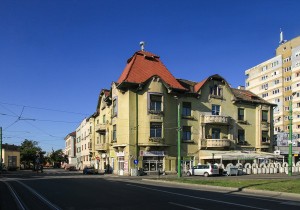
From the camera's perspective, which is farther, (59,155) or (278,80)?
(59,155)

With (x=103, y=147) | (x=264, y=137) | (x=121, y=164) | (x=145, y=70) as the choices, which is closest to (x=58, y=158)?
(x=103, y=147)

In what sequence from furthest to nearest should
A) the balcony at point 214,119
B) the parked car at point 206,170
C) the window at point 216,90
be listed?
the window at point 216,90
the balcony at point 214,119
the parked car at point 206,170

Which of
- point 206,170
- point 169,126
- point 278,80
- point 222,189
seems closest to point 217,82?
point 169,126

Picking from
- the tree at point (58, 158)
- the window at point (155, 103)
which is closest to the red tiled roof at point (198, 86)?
the window at point (155, 103)

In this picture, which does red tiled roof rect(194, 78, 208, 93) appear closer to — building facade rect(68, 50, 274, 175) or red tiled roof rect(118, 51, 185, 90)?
building facade rect(68, 50, 274, 175)

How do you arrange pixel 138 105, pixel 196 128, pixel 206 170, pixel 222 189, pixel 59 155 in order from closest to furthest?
pixel 222 189 < pixel 206 170 < pixel 138 105 < pixel 196 128 < pixel 59 155

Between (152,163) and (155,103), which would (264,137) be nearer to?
(155,103)

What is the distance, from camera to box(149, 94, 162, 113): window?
5260 cm

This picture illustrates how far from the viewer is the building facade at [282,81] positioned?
9381 centimetres

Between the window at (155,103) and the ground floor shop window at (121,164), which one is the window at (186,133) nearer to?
the window at (155,103)

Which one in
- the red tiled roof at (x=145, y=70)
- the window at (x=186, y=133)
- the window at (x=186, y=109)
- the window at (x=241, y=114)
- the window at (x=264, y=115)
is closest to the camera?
the red tiled roof at (x=145, y=70)

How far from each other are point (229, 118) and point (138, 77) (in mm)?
16156

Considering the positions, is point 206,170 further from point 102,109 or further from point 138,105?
point 102,109

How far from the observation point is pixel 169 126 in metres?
53.6
